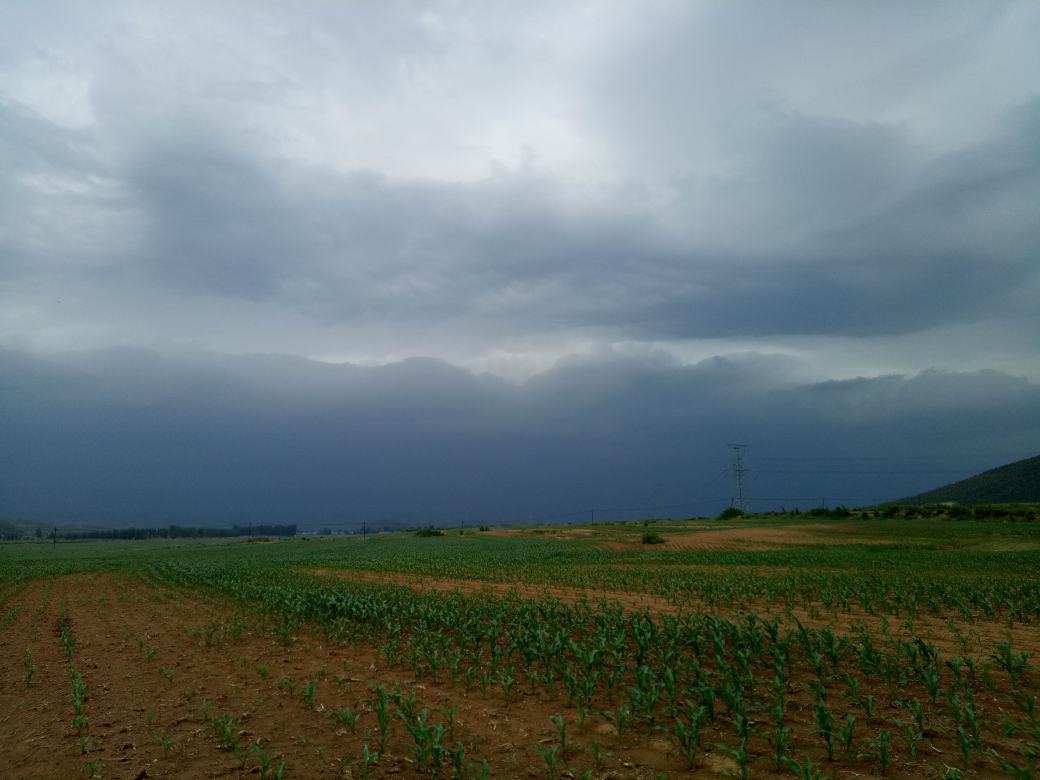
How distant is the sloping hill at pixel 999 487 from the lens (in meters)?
125

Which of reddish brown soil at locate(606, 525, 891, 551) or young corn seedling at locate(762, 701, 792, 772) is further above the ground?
young corn seedling at locate(762, 701, 792, 772)

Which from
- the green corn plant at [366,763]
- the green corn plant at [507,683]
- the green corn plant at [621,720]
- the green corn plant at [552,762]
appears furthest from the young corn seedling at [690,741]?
the green corn plant at [366,763]

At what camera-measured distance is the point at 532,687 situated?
8820mm

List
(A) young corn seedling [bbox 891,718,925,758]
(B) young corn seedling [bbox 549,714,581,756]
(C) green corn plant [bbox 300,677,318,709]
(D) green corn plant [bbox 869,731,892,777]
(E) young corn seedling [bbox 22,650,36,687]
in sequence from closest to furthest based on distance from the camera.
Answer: (D) green corn plant [bbox 869,731,892,777] < (A) young corn seedling [bbox 891,718,925,758] < (B) young corn seedling [bbox 549,714,581,756] < (C) green corn plant [bbox 300,677,318,709] < (E) young corn seedling [bbox 22,650,36,687]

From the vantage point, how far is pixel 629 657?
9.71 metres

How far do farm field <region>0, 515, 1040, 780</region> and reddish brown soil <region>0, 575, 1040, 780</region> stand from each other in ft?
0.13

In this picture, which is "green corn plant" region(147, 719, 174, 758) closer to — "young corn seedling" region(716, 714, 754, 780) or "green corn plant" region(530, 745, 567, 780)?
"green corn plant" region(530, 745, 567, 780)

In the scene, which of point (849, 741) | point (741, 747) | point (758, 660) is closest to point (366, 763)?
point (741, 747)

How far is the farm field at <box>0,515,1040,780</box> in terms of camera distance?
6.53m

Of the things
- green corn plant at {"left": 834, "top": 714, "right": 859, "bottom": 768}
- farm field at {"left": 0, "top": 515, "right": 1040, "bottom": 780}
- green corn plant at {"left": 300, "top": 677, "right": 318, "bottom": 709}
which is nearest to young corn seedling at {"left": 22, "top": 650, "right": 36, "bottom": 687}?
farm field at {"left": 0, "top": 515, "right": 1040, "bottom": 780}

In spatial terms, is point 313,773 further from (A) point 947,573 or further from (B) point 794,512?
(B) point 794,512

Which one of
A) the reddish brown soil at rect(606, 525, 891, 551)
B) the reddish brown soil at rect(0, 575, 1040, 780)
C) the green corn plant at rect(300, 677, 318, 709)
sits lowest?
the reddish brown soil at rect(606, 525, 891, 551)

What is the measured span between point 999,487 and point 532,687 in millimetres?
173866

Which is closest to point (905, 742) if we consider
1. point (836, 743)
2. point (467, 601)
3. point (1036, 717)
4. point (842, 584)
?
point (836, 743)
